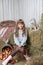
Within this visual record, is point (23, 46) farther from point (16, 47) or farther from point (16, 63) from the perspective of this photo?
point (16, 63)

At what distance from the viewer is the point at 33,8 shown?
166 inches

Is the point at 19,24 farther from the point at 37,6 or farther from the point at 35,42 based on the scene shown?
the point at 37,6

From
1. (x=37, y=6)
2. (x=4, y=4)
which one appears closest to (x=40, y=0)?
(x=37, y=6)

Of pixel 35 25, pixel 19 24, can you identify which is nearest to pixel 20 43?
pixel 19 24

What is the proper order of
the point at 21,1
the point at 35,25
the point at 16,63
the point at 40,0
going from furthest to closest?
the point at 21,1
the point at 40,0
the point at 35,25
the point at 16,63

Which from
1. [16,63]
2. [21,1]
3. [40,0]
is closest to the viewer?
[16,63]

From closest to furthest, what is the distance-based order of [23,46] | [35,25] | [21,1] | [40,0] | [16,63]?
1. [16,63]
2. [23,46]
3. [35,25]
4. [40,0]
5. [21,1]

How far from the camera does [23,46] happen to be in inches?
122

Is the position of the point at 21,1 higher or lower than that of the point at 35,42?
higher

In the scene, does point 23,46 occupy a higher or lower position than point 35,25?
lower

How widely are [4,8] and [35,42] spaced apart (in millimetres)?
1713

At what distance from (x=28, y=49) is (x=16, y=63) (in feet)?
1.26

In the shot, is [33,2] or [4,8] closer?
[33,2]

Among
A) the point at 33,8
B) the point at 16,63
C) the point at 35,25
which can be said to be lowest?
the point at 16,63
